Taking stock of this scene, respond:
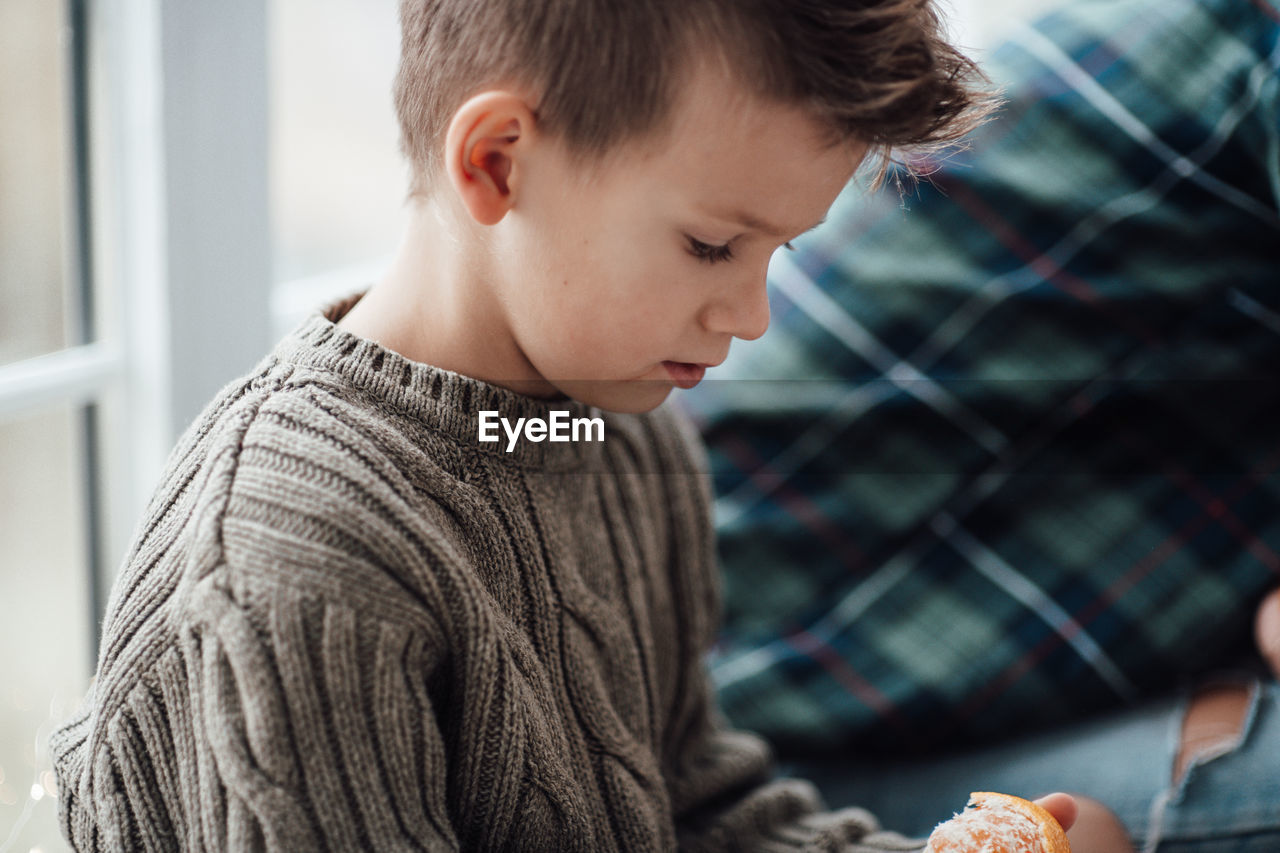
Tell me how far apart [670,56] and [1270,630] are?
28.1 inches

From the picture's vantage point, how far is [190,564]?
52cm

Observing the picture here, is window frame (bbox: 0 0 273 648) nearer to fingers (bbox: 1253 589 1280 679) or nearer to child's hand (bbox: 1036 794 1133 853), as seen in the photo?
child's hand (bbox: 1036 794 1133 853)

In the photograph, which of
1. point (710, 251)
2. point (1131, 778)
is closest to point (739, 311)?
point (710, 251)

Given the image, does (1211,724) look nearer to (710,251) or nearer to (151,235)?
(710,251)

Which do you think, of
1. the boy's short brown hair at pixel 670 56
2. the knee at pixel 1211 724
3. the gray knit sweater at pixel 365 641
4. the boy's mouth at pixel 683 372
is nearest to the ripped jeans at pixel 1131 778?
the knee at pixel 1211 724

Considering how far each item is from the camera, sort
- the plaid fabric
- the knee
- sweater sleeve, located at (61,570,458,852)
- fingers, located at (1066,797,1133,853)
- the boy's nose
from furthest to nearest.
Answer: the plaid fabric → the knee → fingers, located at (1066,797,1133,853) → the boy's nose → sweater sleeve, located at (61,570,458,852)

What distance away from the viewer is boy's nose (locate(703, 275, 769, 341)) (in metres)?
0.60

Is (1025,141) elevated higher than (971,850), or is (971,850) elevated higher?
(1025,141)

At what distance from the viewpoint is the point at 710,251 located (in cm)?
58

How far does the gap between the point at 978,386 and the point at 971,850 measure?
473mm

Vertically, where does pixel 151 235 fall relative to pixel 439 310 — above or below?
above

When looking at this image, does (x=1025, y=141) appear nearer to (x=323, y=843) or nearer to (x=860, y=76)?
(x=860, y=76)

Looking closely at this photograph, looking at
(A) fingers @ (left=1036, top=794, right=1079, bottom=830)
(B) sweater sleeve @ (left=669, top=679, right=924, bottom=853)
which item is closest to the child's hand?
(A) fingers @ (left=1036, top=794, right=1079, bottom=830)

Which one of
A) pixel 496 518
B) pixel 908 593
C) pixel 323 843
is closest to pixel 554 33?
pixel 496 518
